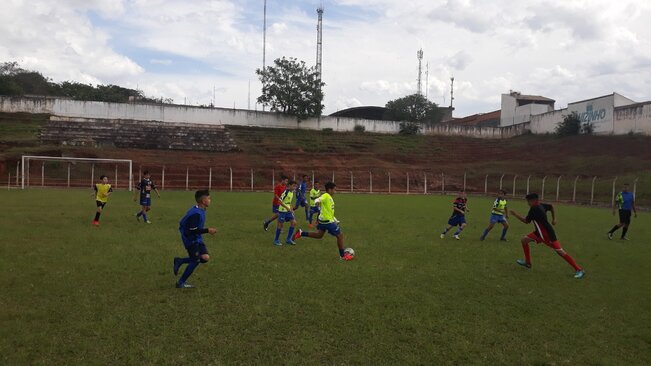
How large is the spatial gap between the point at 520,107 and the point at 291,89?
33.9 m

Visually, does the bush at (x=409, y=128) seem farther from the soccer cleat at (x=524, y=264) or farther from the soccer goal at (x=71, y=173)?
the soccer cleat at (x=524, y=264)

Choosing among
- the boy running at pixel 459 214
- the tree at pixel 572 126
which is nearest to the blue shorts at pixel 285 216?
the boy running at pixel 459 214

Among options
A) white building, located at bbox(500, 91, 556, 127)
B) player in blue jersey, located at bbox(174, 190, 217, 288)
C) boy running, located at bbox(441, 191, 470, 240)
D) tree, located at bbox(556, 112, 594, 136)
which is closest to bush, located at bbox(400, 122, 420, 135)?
white building, located at bbox(500, 91, 556, 127)

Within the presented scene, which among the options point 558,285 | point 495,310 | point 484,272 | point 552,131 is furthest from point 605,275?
point 552,131

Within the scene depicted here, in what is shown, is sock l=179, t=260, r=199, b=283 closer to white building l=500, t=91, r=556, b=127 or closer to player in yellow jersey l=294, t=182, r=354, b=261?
player in yellow jersey l=294, t=182, r=354, b=261

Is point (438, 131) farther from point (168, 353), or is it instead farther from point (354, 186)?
point (168, 353)

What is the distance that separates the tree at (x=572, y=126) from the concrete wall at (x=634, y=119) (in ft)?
14.2

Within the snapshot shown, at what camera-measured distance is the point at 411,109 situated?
7794 centimetres

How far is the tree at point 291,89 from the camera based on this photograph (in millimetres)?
67312

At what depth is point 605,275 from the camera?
10.8 meters

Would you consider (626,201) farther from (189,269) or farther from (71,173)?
(71,173)

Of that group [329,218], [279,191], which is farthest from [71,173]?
[329,218]

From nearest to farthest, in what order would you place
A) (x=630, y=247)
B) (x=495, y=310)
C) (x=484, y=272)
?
(x=495, y=310), (x=484, y=272), (x=630, y=247)

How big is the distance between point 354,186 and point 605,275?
39.8m
